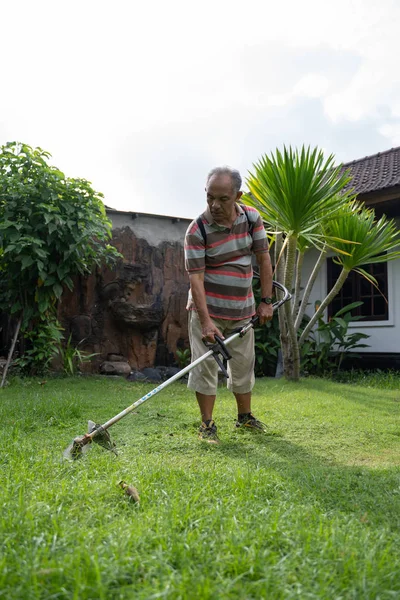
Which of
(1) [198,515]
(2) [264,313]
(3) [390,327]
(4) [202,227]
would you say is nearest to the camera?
(1) [198,515]

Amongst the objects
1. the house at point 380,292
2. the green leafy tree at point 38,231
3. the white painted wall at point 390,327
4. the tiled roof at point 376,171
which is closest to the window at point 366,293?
the house at point 380,292

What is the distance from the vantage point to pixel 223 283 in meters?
3.51

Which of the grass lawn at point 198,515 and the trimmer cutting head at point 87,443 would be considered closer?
the grass lawn at point 198,515

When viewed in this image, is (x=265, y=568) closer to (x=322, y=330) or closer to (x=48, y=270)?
(x=48, y=270)

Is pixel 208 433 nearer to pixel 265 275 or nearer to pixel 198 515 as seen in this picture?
pixel 265 275

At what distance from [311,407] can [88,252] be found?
3.30 meters

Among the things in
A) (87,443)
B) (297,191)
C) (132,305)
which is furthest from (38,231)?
(87,443)

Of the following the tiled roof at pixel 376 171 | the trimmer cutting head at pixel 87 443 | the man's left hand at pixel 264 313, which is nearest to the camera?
the trimmer cutting head at pixel 87 443

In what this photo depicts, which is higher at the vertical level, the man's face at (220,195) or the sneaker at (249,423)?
the man's face at (220,195)

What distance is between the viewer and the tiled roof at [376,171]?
25.0ft

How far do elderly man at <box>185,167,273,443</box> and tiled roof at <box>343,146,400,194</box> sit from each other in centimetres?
428

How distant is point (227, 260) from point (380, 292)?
4.90m

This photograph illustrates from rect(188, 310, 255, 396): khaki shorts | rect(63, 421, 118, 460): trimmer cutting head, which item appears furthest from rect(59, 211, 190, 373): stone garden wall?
rect(63, 421, 118, 460): trimmer cutting head

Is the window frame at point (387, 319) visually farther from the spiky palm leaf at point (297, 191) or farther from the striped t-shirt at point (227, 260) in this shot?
the striped t-shirt at point (227, 260)
